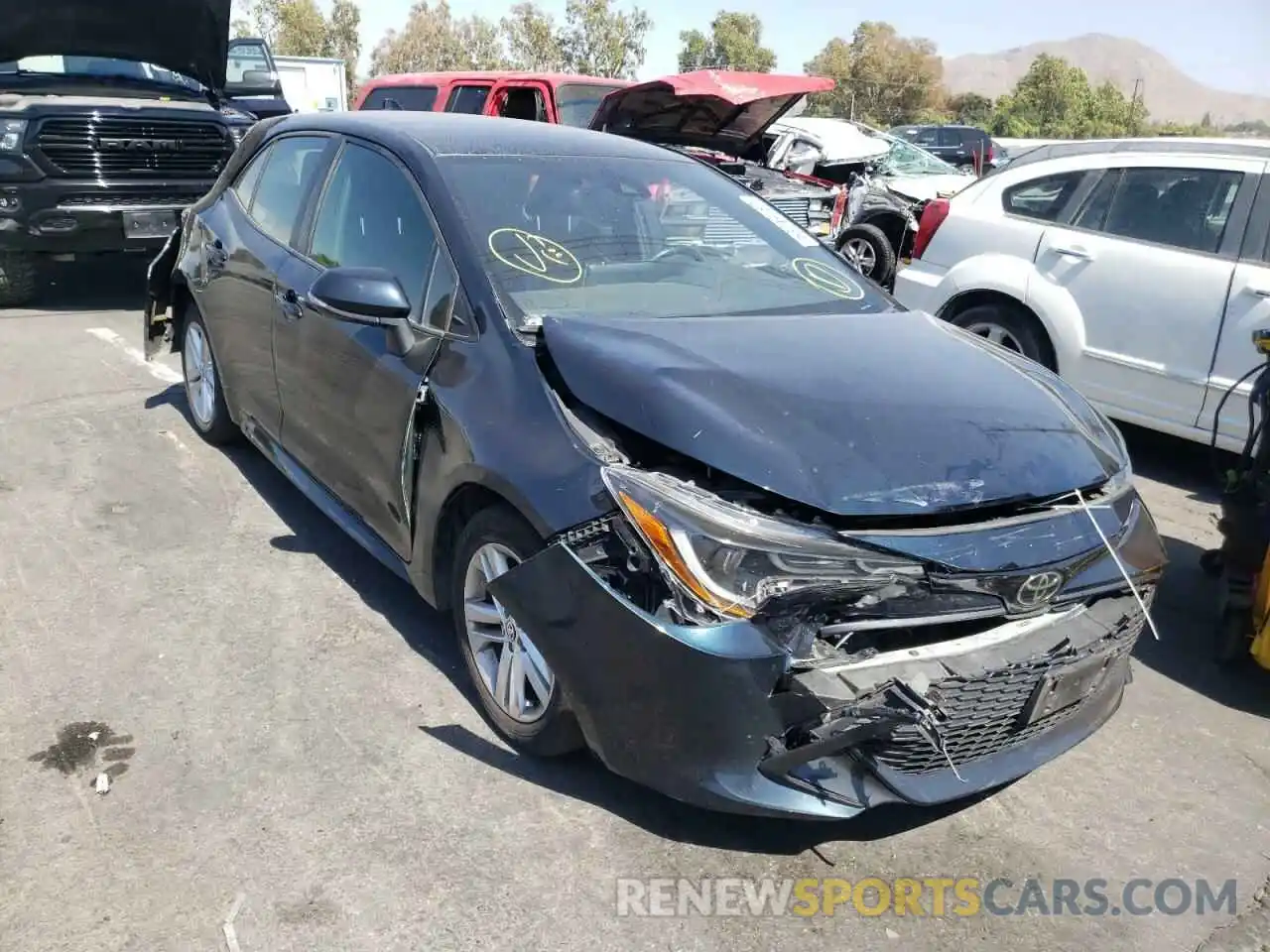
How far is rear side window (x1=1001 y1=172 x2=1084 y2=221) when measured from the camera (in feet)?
19.6

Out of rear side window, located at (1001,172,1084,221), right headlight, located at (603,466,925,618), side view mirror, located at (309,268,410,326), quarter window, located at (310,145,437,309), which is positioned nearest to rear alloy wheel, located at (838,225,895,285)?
rear side window, located at (1001,172,1084,221)

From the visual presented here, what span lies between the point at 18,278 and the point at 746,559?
310 inches

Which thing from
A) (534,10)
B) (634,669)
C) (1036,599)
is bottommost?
(634,669)

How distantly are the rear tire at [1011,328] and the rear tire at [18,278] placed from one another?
22.6 ft

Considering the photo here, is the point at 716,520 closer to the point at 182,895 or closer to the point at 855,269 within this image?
the point at 182,895

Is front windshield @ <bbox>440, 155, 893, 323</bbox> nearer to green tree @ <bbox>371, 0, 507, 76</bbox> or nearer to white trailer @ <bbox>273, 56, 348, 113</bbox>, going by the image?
white trailer @ <bbox>273, 56, 348, 113</bbox>

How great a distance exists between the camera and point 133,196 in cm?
799

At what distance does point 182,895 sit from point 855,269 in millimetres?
3073

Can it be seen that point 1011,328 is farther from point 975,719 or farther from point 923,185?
point 923,185

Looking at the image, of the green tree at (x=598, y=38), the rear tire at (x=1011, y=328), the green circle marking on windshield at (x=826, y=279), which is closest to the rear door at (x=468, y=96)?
the rear tire at (x=1011, y=328)

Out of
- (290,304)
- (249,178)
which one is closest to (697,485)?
(290,304)

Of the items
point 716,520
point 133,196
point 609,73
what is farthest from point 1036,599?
point 609,73

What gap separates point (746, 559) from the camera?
2.33 metres

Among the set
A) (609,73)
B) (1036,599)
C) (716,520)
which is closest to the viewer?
(716,520)
